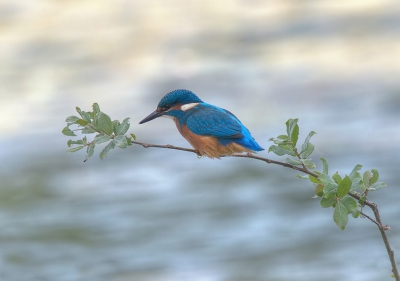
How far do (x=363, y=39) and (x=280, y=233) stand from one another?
3.79 metres

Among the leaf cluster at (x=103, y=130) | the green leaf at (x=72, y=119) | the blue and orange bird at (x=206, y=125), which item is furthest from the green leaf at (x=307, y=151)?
the blue and orange bird at (x=206, y=125)

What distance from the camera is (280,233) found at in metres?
6.03

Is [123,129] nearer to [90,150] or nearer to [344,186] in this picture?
[90,150]

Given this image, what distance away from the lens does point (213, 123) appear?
2.38 m

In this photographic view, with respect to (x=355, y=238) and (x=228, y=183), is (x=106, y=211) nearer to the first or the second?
(x=228, y=183)

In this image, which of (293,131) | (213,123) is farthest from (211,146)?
(293,131)

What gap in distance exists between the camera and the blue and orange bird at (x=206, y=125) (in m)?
2.33

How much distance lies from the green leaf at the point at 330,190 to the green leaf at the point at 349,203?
21 mm

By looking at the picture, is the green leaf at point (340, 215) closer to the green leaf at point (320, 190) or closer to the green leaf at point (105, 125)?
the green leaf at point (320, 190)

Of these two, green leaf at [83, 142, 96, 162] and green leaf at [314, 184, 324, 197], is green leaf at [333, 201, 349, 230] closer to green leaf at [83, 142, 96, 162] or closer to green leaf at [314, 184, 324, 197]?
green leaf at [314, 184, 324, 197]

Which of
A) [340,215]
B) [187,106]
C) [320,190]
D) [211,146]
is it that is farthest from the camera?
[187,106]

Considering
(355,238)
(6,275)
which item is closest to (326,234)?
(355,238)

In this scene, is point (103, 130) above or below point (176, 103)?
below

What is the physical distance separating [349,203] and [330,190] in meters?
0.04
